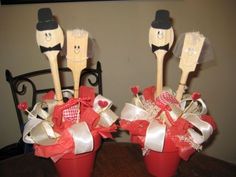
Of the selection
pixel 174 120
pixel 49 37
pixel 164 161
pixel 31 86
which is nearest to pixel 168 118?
pixel 174 120

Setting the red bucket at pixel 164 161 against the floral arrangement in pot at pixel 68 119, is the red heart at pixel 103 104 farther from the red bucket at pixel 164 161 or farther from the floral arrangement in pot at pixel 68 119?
the red bucket at pixel 164 161

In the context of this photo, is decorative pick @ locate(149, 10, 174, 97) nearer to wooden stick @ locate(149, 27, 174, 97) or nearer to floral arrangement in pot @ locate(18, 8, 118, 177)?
wooden stick @ locate(149, 27, 174, 97)

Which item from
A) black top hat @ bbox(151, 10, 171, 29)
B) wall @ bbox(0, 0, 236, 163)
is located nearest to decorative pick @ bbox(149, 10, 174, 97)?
black top hat @ bbox(151, 10, 171, 29)

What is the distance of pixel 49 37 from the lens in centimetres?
55

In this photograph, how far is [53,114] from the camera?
0.59 meters

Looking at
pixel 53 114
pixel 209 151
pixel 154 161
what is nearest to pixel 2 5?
pixel 53 114

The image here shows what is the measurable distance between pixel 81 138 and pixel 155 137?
169 millimetres

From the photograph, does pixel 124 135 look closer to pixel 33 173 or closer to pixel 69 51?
pixel 33 173

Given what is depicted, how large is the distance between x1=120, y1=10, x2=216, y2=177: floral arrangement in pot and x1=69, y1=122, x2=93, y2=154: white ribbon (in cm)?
12

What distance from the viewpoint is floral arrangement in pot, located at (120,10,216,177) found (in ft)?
1.93

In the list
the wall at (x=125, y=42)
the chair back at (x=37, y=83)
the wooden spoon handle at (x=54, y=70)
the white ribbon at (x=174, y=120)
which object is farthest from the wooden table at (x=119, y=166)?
the wall at (x=125, y=42)

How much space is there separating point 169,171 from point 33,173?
38 cm

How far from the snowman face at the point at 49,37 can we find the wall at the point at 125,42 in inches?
21.1

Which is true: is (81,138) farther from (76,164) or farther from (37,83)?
(37,83)
